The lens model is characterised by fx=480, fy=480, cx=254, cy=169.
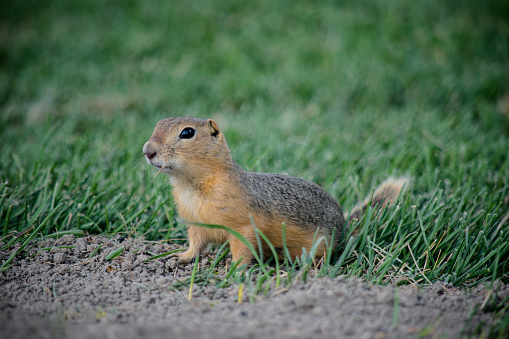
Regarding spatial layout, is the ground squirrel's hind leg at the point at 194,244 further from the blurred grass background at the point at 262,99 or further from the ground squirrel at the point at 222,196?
the blurred grass background at the point at 262,99

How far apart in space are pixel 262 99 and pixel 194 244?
4.04 m

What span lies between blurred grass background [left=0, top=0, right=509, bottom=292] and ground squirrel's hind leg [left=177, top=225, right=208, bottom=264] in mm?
402

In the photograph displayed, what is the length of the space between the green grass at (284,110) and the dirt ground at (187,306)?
9.0 inches

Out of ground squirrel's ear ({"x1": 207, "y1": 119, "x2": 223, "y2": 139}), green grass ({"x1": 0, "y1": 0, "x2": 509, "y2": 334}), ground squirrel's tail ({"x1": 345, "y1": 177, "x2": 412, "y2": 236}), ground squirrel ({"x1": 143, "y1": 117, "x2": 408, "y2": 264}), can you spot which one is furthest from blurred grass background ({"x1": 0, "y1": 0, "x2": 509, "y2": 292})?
ground squirrel's ear ({"x1": 207, "y1": 119, "x2": 223, "y2": 139})

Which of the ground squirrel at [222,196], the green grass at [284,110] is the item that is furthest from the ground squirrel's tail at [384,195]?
the ground squirrel at [222,196]

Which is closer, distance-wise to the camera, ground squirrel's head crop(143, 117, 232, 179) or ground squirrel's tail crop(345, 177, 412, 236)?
ground squirrel's head crop(143, 117, 232, 179)

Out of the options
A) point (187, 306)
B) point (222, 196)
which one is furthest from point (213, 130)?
point (187, 306)

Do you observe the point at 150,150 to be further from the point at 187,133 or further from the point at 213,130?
the point at 213,130

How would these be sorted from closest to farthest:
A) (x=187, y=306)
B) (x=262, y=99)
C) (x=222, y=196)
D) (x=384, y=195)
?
(x=187, y=306)
(x=222, y=196)
(x=384, y=195)
(x=262, y=99)

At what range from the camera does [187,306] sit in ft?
8.85

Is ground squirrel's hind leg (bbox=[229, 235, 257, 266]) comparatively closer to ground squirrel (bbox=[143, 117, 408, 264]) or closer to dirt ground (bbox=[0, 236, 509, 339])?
ground squirrel (bbox=[143, 117, 408, 264])

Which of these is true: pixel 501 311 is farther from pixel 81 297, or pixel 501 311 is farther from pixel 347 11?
pixel 347 11

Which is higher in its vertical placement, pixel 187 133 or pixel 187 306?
pixel 187 133

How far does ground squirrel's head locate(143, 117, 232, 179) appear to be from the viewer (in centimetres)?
313
